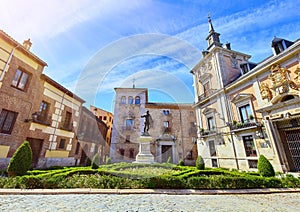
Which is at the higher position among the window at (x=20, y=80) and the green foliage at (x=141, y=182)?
the window at (x=20, y=80)

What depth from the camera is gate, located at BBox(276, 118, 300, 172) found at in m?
8.98

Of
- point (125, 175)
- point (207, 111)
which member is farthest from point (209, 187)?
point (207, 111)

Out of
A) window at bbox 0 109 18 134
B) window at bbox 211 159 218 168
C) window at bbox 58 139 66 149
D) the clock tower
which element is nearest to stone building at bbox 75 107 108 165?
window at bbox 58 139 66 149

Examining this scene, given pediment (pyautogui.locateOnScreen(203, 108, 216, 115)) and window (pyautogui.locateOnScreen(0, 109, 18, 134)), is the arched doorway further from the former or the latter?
pediment (pyautogui.locateOnScreen(203, 108, 216, 115))

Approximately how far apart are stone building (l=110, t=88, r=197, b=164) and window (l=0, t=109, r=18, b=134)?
45.0ft

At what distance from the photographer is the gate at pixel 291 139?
353 inches

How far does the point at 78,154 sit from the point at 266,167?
56.6 feet

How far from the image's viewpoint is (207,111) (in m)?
16.1

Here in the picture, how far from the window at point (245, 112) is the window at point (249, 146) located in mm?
1542

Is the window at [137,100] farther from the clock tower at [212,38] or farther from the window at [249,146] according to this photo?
the window at [249,146]

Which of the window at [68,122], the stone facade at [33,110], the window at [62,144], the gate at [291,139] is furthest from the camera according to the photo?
the window at [68,122]

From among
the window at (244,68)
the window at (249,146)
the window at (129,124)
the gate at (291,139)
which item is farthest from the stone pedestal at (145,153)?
the window at (244,68)

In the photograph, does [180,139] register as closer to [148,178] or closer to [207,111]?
[207,111]

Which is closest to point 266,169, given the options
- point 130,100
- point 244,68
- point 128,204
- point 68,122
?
point 128,204
